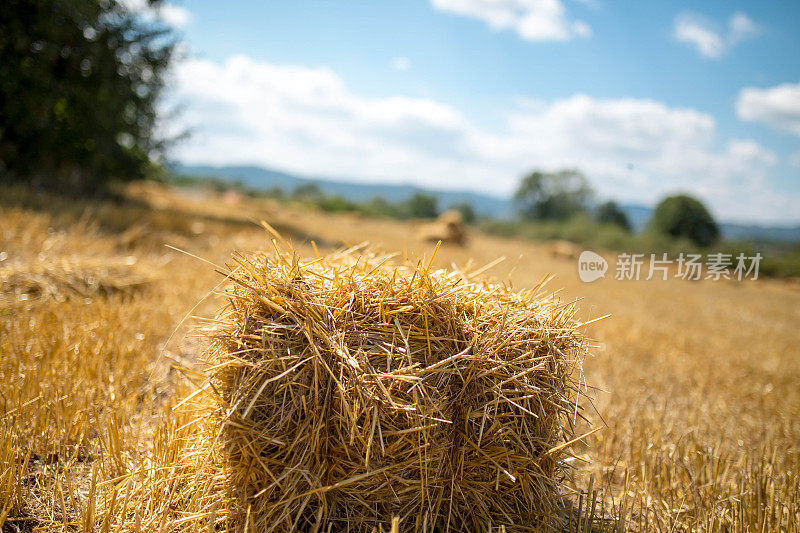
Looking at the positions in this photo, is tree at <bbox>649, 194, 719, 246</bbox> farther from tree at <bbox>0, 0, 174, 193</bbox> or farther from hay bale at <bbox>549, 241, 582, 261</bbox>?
tree at <bbox>0, 0, 174, 193</bbox>

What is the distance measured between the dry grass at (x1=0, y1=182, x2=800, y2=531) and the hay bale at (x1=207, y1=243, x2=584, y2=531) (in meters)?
0.25

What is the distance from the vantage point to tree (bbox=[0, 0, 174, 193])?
28.2ft

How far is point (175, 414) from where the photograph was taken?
2.16m

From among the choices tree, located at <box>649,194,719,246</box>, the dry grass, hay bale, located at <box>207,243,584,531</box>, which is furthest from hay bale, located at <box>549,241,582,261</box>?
hay bale, located at <box>207,243,584,531</box>

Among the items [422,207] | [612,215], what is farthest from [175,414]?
[422,207]

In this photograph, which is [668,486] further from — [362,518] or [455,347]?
[362,518]

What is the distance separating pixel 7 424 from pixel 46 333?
1.10m

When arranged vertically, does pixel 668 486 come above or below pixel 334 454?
below

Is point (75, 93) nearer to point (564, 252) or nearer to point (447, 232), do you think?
point (447, 232)

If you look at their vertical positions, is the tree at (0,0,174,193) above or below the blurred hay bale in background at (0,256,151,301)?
above

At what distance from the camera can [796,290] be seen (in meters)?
14.1

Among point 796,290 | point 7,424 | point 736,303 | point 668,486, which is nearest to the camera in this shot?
point 7,424

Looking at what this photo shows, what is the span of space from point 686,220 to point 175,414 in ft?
55.0

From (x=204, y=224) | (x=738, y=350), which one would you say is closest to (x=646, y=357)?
(x=738, y=350)
